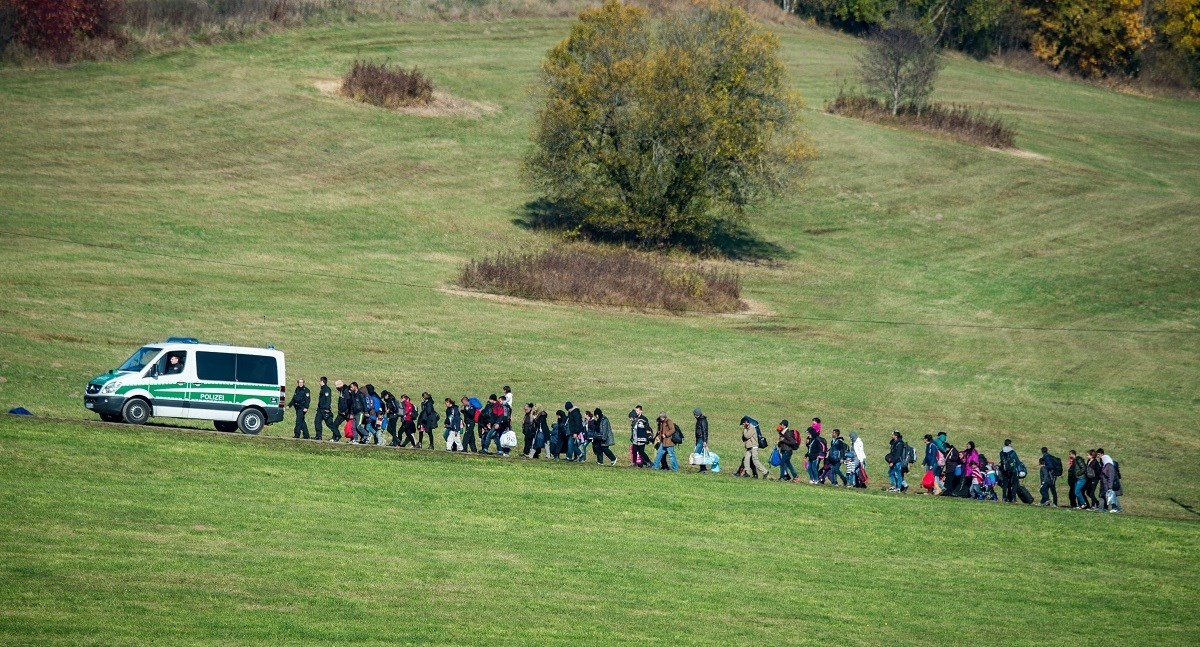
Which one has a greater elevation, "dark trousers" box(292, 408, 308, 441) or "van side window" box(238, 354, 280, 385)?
"van side window" box(238, 354, 280, 385)

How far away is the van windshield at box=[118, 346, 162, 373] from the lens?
102 feet

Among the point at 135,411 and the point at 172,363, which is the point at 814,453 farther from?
the point at 135,411

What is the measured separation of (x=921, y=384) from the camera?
1866 inches

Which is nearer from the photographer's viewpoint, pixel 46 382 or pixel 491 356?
pixel 46 382

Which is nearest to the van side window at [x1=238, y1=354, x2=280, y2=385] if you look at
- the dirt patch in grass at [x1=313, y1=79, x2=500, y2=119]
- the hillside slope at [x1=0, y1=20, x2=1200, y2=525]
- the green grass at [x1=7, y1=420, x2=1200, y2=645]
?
the green grass at [x1=7, y1=420, x2=1200, y2=645]

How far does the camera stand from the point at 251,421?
107 feet

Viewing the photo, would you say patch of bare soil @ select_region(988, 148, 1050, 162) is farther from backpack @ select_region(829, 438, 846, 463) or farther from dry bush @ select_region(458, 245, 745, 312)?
backpack @ select_region(829, 438, 846, 463)

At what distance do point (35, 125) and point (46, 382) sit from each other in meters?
32.7

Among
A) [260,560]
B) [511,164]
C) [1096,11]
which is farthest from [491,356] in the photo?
[1096,11]

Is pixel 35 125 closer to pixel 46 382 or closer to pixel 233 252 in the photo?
pixel 233 252

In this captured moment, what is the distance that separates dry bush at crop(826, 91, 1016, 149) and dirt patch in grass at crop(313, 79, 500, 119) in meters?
23.4

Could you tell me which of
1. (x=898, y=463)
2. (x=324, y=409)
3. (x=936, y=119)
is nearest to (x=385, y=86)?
(x=936, y=119)

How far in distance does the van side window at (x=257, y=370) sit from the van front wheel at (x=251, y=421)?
30.3 inches

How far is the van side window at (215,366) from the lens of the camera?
104 ft
